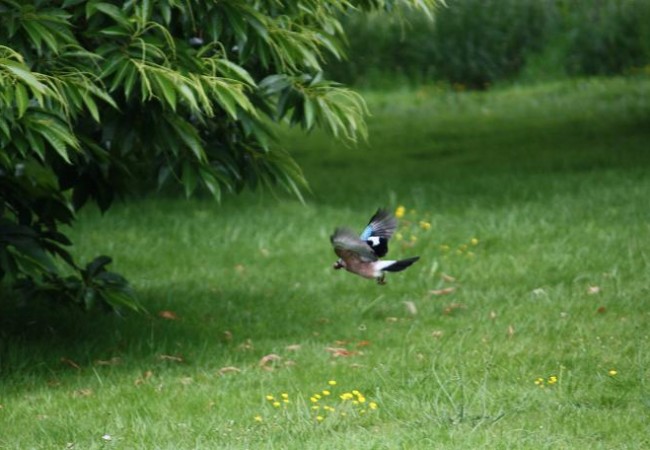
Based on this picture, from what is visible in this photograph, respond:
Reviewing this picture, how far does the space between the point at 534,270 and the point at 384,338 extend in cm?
171

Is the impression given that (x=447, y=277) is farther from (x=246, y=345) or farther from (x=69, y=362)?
(x=69, y=362)

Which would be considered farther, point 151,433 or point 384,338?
point 384,338

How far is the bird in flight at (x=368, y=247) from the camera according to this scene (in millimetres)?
4340

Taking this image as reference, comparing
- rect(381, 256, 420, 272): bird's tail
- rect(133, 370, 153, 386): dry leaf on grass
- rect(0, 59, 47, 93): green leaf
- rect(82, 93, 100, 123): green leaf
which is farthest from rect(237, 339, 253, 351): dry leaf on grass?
rect(381, 256, 420, 272): bird's tail

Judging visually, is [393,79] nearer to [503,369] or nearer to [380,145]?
[380,145]

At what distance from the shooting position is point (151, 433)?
523 centimetres

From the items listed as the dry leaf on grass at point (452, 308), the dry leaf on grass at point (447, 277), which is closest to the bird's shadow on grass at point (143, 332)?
the dry leaf on grass at point (452, 308)

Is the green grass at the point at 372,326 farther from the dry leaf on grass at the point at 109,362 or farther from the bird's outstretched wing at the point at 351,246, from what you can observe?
the bird's outstretched wing at the point at 351,246

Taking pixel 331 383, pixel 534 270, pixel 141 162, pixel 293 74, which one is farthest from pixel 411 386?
pixel 534 270

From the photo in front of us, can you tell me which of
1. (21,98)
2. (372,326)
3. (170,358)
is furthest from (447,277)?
(21,98)

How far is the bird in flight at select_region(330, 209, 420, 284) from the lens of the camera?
4.34 metres

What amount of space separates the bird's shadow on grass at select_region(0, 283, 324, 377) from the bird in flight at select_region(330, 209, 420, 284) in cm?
241

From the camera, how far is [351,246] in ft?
14.2

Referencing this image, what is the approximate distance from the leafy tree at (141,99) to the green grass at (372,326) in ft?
2.33
